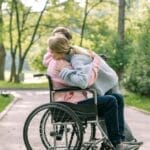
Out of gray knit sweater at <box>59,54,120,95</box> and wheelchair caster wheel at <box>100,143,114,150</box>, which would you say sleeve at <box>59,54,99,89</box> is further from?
wheelchair caster wheel at <box>100,143,114,150</box>


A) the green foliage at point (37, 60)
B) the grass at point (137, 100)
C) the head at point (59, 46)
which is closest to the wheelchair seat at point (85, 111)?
the head at point (59, 46)

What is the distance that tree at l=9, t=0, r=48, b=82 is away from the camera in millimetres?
41688

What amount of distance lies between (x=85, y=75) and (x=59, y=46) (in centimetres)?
43

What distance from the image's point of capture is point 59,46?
7.01m

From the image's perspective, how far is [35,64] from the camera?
190 feet

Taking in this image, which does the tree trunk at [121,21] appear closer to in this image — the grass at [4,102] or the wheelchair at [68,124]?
the grass at [4,102]

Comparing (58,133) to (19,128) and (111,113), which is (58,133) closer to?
(111,113)

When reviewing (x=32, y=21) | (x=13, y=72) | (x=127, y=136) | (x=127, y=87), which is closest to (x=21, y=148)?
(x=127, y=136)

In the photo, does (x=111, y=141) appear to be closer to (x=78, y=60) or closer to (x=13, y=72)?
(x=78, y=60)

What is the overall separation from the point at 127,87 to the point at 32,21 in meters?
25.0

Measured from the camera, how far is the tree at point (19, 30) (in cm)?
4169

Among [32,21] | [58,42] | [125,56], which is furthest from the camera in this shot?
[32,21]

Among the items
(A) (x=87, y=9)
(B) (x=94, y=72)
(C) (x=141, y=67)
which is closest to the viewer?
(B) (x=94, y=72)

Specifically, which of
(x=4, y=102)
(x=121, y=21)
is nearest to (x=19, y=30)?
(x=121, y=21)
